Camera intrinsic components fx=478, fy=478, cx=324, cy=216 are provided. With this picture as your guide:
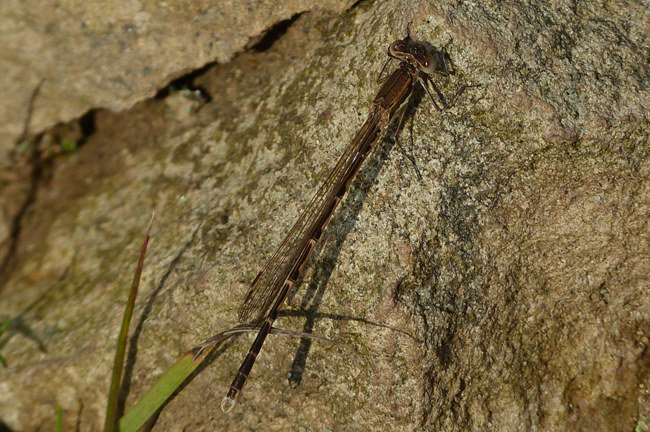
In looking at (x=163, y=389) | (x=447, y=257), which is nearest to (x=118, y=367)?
(x=163, y=389)

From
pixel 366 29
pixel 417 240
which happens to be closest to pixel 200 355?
pixel 417 240

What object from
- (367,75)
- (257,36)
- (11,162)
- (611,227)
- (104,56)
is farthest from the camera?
(11,162)

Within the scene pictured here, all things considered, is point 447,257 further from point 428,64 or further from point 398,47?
point 398,47

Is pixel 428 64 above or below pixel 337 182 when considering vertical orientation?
above

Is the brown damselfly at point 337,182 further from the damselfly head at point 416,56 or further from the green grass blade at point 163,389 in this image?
the green grass blade at point 163,389

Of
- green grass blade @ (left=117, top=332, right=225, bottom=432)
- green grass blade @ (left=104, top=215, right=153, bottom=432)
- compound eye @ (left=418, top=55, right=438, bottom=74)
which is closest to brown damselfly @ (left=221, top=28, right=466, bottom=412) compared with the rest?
compound eye @ (left=418, top=55, right=438, bottom=74)

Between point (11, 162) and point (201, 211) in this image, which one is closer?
point (201, 211)

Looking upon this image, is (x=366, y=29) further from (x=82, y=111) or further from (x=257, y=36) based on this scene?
(x=82, y=111)
